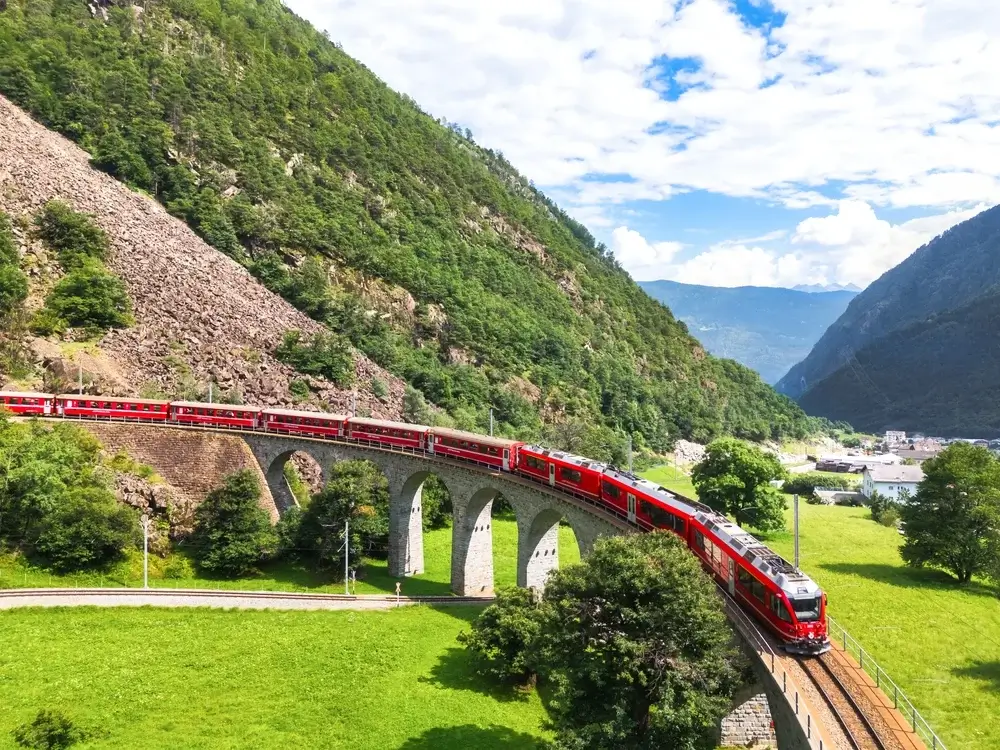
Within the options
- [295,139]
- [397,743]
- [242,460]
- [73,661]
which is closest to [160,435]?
[242,460]

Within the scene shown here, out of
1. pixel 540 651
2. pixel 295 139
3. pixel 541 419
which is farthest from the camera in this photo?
pixel 295 139

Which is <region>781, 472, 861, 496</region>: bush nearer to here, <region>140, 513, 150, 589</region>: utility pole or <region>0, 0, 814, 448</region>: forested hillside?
<region>0, 0, 814, 448</region>: forested hillside

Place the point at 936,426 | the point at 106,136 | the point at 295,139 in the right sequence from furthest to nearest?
1. the point at 936,426
2. the point at 295,139
3. the point at 106,136

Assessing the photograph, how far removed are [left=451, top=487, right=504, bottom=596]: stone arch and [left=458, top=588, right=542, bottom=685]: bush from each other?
880cm

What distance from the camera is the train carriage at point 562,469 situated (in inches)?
1253

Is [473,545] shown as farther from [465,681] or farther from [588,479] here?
[588,479]

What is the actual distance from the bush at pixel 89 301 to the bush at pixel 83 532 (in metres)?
25.3

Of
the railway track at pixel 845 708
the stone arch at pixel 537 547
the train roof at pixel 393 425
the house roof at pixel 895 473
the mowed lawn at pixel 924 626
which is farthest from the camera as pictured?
the house roof at pixel 895 473

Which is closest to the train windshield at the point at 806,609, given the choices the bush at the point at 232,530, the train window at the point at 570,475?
the train window at the point at 570,475

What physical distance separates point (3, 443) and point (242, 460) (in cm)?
1460

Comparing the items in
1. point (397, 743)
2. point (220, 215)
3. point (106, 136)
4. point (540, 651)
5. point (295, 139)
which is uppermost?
point (295, 139)

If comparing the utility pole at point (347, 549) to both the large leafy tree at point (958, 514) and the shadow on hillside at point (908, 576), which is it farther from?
the large leafy tree at point (958, 514)

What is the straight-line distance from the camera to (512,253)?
13975 cm

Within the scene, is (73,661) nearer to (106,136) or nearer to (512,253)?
(106,136)
